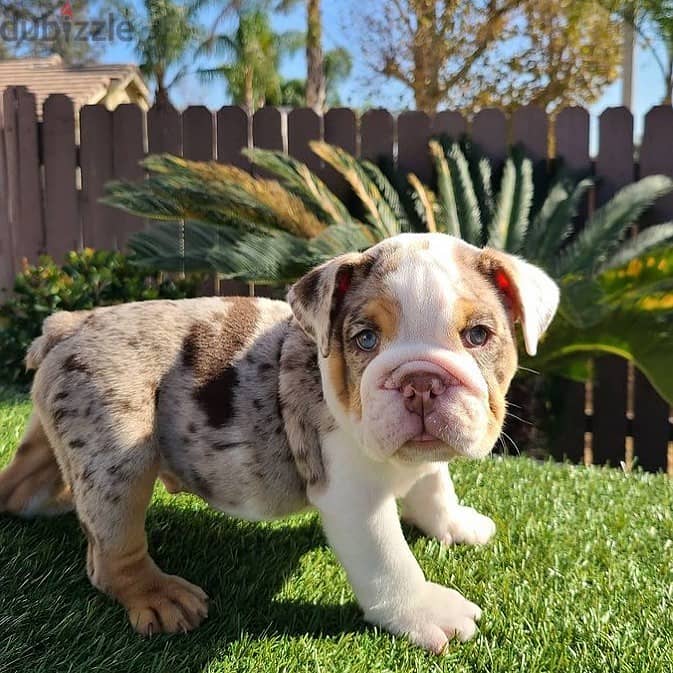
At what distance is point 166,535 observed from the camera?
9.80 ft

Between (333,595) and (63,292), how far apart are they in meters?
4.29

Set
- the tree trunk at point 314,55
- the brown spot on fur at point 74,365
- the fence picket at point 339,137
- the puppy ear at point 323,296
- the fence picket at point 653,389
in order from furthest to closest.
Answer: the tree trunk at point 314,55 → the fence picket at point 339,137 → the fence picket at point 653,389 → the brown spot on fur at point 74,365 → the puppy ear at point 323,296

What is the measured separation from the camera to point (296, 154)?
684 cm

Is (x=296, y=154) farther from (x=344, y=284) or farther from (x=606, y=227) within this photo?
(x=344, y=284)

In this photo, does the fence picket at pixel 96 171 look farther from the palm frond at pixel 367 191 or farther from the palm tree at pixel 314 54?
the palm tree at pixel 314 54

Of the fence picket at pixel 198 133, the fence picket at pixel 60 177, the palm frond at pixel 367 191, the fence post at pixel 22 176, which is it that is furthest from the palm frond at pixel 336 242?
the fence post at pixel 22 176

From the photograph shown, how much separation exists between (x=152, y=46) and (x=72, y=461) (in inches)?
1371

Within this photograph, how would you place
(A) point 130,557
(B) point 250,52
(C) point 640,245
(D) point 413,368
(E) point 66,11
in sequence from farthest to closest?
1. (B) point 250,52
2. (E) point 66,11
3. (C) point 640,245
4. (A) point 130,557
5. (D) point 413,368

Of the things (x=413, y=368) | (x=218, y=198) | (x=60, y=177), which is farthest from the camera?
(x=60, y=177)

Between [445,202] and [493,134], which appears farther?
[493,134]

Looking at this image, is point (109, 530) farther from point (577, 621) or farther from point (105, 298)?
point (105, 298)

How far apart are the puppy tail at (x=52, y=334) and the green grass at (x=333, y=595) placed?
0.71m

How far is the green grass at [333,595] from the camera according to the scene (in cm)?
221

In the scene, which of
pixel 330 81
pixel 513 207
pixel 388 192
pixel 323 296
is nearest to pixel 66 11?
pixel 330 81
